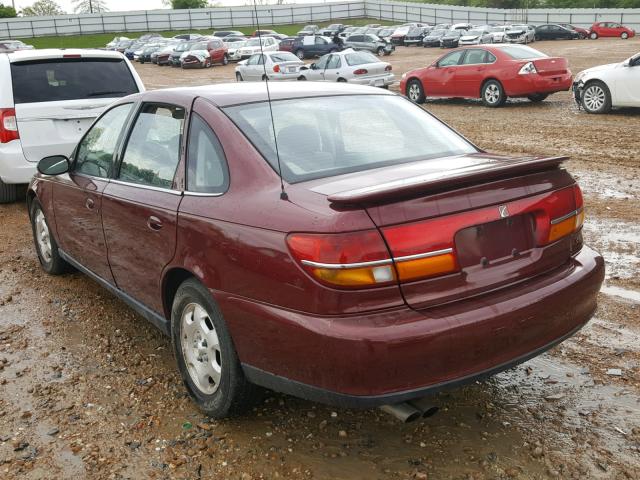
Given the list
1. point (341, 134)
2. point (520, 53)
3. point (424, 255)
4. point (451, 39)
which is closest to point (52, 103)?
point (341, 134)

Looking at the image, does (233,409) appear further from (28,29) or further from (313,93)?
(28,29)

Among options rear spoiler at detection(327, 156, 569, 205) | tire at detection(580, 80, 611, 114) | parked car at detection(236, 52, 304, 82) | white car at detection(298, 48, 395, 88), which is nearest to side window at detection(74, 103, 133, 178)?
rear spoiler at detection(327, 156, 569, 205)

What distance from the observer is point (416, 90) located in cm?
1947

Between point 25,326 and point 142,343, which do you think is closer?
point 142,343

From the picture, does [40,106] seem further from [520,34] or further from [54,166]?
[520,34]

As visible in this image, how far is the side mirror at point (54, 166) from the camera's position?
4938mm

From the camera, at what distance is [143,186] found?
12.8 ft

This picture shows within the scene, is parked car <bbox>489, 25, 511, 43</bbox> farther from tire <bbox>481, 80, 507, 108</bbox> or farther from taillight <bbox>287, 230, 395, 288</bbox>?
taillight <bbox>287, 230, 395, 288</bbox>

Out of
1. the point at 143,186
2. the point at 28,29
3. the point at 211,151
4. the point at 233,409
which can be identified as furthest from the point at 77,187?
the point at 28,29

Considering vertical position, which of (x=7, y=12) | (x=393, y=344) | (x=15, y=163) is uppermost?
(x=7, y=12)

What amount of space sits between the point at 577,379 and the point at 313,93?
215 centimetres

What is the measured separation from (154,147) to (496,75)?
1416cm

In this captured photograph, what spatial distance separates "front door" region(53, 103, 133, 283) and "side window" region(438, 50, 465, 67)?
14.6m

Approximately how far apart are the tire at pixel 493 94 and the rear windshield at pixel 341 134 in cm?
1329
